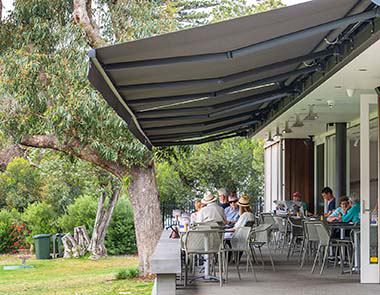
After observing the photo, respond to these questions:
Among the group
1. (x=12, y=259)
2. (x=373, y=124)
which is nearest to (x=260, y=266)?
(x=373, y=124)

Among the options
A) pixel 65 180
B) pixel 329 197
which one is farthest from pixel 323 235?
pixel 65 180

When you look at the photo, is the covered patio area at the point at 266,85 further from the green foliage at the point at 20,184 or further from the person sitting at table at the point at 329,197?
the green foliage at the point at 20,184

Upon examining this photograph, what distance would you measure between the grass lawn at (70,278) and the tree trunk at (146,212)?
0.77 m

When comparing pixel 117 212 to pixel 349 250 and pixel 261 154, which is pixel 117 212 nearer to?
pixel 261 154

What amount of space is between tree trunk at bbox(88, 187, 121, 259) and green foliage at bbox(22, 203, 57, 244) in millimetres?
2627

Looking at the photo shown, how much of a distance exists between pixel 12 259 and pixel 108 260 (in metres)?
3.33

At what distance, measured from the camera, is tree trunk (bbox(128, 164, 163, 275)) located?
718 inches

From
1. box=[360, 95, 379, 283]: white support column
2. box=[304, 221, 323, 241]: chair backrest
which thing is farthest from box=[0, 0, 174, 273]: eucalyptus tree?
box=[360, 95, 379, 283]: white support column

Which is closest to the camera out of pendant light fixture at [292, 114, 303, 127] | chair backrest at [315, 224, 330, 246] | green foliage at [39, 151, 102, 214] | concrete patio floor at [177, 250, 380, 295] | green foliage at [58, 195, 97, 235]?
concrete patio floor at [177, 250, 380, 295]

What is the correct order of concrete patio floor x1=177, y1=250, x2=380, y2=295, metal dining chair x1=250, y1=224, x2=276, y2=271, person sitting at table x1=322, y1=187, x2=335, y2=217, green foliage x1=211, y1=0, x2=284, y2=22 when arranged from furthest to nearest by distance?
green foliage x1=211, y1=0, x2=284, y2=22, person sitting at table x1=322, y1=187, x2=335, y2=217, metal dining chair x1=250, y1=224, x2=276, y2=271, concrete patio floor x1=177, y1=250, x2=380, y2=295

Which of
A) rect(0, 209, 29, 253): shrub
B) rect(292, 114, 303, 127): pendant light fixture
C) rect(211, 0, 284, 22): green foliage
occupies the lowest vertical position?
rect(0, 209, 29, 253): shrub

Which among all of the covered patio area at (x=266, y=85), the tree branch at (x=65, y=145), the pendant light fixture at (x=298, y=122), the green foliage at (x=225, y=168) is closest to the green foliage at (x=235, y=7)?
the green foliage at (x=225, y=168)

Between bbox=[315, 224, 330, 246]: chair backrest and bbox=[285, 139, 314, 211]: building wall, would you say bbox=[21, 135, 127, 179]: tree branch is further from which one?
bbox=[315, 224, 330, 246]: chair backrest

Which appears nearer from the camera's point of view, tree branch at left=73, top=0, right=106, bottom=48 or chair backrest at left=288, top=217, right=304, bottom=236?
chair backrest at left=288, top=217, right=304, bottom=236
